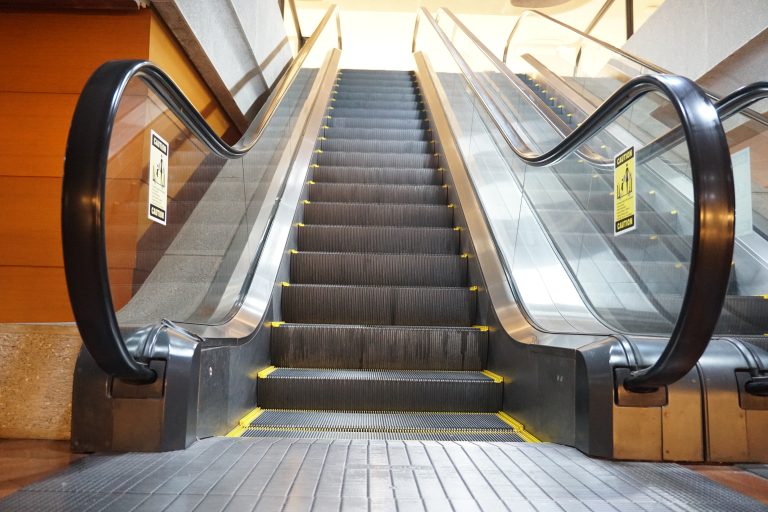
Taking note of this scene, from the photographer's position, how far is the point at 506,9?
14.4 meters

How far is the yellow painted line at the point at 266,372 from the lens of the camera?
296 centimetres

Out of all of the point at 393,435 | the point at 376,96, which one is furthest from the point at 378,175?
the point at 376,96

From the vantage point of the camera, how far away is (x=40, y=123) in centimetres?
433

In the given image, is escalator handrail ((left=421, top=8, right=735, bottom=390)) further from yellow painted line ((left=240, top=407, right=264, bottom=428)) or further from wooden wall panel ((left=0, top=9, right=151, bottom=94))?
wooden wall panel ((left=0, top=9, right=151, bottom=94))

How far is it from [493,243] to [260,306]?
1.56 metres

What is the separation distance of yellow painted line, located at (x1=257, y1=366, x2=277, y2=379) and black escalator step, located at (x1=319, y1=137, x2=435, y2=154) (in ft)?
11.4

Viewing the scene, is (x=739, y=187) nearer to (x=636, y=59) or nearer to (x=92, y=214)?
(x=92, y=214)

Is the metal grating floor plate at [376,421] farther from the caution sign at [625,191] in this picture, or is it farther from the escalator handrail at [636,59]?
the escalator handrail at [636,59]

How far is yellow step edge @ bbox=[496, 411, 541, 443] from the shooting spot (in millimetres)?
2514

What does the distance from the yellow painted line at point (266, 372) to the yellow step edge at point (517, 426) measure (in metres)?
1.18

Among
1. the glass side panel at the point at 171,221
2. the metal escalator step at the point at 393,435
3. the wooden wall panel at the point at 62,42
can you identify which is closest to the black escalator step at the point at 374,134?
the wooden wall panel at the point at 62,42

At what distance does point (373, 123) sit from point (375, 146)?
1026mm

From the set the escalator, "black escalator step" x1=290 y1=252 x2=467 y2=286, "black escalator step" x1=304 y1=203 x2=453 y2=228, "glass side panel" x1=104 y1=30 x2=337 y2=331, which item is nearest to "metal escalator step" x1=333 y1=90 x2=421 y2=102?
the escalator

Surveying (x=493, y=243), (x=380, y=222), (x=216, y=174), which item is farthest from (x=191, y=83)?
(x=493, y=243)
